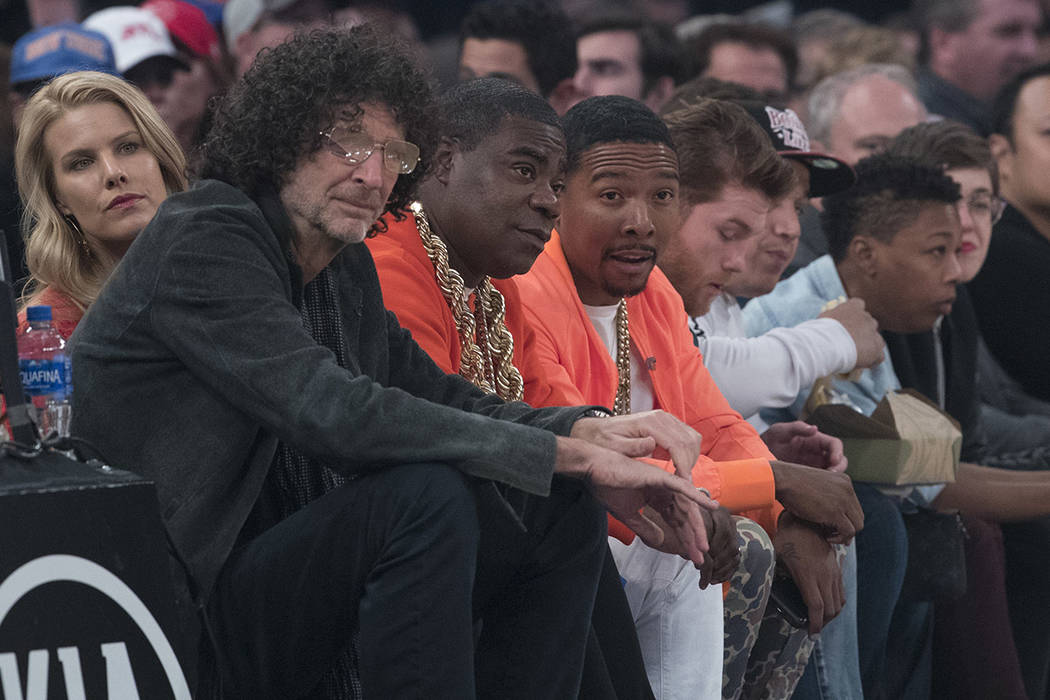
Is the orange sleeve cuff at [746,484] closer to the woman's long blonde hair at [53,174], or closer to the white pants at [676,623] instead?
the white pants at [676,623]

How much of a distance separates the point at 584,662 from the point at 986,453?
2378mm

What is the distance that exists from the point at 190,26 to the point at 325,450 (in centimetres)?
377

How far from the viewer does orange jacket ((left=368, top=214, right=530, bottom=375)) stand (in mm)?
2877

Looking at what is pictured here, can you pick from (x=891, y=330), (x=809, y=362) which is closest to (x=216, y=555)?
(x=809, y=362)

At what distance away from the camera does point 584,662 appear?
8.32ft

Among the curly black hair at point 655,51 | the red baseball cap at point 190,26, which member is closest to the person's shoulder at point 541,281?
the red baseball cap at point 190,26

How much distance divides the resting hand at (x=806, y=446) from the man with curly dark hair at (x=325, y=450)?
0.94 meters

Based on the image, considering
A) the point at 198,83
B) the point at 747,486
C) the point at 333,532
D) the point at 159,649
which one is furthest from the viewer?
the point at 198,83

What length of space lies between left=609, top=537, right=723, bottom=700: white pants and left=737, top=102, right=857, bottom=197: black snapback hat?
1480 millimetres

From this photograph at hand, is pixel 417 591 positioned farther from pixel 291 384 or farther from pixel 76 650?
pixel 76 650

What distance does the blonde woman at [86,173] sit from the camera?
317cm

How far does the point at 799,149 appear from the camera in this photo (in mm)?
4043

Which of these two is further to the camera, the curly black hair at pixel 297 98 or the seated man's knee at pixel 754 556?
the seated man's knee at pixel 754 556

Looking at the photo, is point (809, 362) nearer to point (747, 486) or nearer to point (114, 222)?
point (747, 486)
